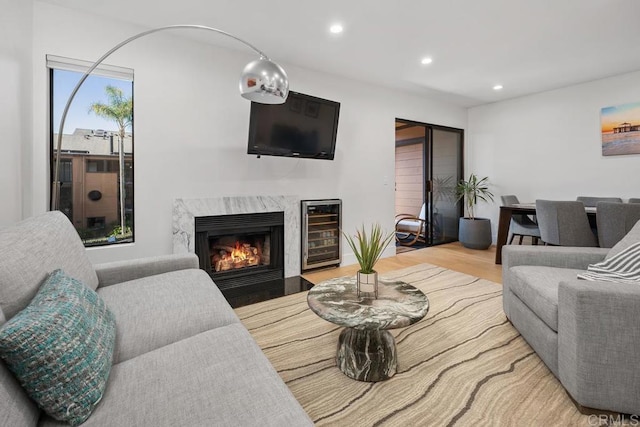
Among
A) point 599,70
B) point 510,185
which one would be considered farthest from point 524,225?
point 599,70

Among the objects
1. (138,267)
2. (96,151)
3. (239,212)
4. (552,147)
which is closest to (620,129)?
(552,147)

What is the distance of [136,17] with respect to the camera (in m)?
2.60

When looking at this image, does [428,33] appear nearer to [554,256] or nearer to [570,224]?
[554,256]

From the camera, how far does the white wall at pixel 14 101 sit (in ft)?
6.36

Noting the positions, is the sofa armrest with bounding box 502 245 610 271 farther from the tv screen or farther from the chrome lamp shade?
the tv screen

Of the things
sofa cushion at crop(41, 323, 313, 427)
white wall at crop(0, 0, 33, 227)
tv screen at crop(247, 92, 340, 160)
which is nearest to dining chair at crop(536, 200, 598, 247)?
tv screen at crop(247, 92, 340, 160)

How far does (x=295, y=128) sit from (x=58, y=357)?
2848mm

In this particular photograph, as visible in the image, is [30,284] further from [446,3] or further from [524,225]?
[524,225]

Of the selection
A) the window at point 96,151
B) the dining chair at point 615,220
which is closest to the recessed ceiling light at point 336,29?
the window at point 96,151

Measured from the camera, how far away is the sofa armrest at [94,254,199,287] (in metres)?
1.84

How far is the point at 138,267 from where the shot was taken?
1932 millimetres

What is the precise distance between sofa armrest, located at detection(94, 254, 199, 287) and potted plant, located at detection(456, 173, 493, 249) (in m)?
4.28

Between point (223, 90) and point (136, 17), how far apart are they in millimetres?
886

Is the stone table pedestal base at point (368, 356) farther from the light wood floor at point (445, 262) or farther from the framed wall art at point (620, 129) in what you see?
the framed wall art at point (620, 129)
